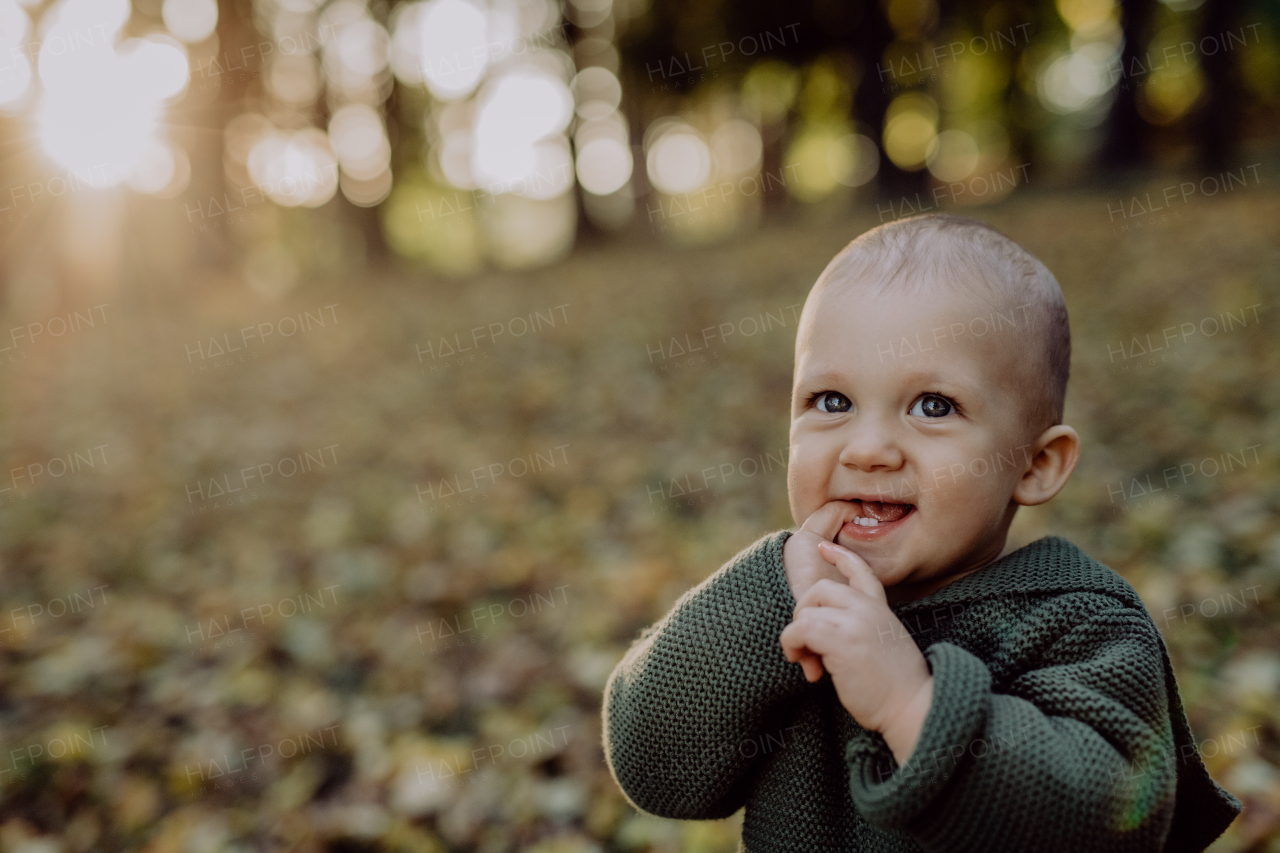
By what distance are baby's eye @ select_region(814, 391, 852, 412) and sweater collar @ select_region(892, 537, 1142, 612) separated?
358mm

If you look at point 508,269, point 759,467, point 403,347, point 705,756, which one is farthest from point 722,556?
point 508,269

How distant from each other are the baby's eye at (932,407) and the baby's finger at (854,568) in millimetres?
259

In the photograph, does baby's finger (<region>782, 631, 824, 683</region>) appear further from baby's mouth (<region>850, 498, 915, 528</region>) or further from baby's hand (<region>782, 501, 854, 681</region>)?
baby's mouth (<region>850, 498, 915, 528</region>)

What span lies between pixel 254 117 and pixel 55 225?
19.1 feet

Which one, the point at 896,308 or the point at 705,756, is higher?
the point at 896,308

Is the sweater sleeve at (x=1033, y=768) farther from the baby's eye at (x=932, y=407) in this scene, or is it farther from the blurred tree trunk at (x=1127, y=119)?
the blurred tree trunk at (x=1127, y=119)

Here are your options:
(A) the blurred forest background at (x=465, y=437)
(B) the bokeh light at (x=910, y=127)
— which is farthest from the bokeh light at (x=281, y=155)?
(B) the bokeh light at (x=910, y=127)

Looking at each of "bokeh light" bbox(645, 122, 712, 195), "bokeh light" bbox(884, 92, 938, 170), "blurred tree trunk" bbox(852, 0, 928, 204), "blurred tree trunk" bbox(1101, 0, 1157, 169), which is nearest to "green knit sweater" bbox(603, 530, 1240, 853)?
"blurred tree trunk" bbox(852, 0, 928, 204)

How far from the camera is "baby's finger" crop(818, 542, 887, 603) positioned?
1.31 m

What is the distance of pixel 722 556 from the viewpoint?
4719 mm

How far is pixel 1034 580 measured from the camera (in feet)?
4.58

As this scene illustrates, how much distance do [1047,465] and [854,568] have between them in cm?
46

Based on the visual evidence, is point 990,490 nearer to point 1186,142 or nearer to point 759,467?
point 759,467

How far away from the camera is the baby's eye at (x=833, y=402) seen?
4.71ft
